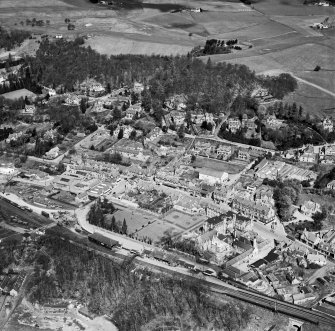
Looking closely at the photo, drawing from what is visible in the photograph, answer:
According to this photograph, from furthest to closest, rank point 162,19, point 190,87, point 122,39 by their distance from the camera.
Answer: point 162,19 < point 122,39 < point 190,87

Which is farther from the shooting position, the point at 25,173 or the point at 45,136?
the point at 45,136

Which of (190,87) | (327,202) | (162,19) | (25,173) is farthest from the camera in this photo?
(162,19)

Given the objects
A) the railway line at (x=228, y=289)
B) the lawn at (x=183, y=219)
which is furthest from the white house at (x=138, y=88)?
the railway line at (x=228, y=289)

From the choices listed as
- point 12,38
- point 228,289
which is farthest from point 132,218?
point 12,38

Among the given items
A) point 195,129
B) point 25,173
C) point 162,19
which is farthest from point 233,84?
point 162,19

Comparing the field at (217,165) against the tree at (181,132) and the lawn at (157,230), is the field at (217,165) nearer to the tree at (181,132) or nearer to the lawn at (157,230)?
the tree at (181,132)

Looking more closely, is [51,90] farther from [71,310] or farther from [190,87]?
[71,310]
